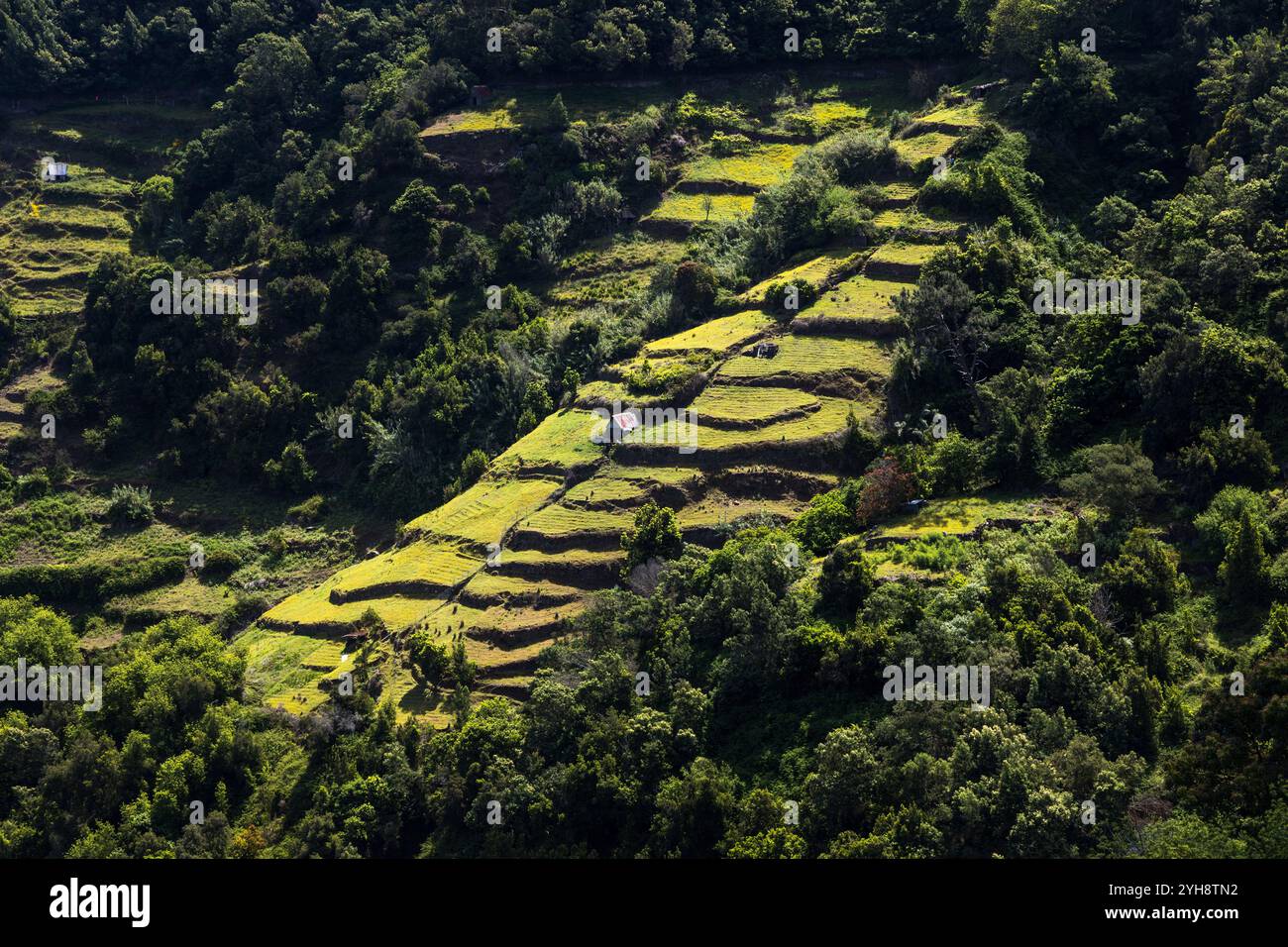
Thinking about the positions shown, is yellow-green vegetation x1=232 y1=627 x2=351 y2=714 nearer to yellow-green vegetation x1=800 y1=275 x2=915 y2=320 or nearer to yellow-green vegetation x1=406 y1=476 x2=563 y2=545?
yellow-green vegetation x1=406 y1=476 x2=563 y2=545

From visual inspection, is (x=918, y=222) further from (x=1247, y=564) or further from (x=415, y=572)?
(x=415, y=572)

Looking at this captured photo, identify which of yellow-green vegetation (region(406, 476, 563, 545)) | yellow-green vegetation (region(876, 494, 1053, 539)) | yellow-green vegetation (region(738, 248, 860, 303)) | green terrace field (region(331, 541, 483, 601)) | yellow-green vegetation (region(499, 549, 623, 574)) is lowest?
green terrace field (region(331, 541, 483, 601))

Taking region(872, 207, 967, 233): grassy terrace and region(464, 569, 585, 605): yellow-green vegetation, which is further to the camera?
region(872, 207, 967, 233): grassy terrace

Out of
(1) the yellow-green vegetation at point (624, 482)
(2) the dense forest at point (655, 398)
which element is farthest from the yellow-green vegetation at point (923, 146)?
(1) the yellow-green vegetation at point (624, 482)

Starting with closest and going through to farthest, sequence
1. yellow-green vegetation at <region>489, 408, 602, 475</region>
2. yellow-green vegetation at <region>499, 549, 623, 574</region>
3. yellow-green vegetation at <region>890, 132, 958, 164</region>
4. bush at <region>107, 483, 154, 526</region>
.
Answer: yellow-green vegetation at <region>499, 549, 623, 574</region>
yellow-green vegetation at <region>489, 408, 602, 475</region>
bush at <region>107, 483, 154, 526</region>
yellow-green vegetation at <region>890, 132, 958, 164</region>

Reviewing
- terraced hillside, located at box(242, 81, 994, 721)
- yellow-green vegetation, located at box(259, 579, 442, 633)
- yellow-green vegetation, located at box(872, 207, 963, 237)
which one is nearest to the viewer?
terraced hillside, located at box(242, 81, 994, 721)

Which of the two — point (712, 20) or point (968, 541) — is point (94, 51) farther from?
point (968, 541)

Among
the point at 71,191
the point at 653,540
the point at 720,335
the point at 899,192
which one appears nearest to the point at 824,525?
the point at 653,540

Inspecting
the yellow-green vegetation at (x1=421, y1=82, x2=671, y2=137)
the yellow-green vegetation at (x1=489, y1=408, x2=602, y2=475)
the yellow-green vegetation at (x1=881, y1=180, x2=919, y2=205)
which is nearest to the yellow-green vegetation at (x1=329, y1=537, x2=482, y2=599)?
the yellow-green vegetation at (x1=489, y1=408, x2=602, y2=475)
